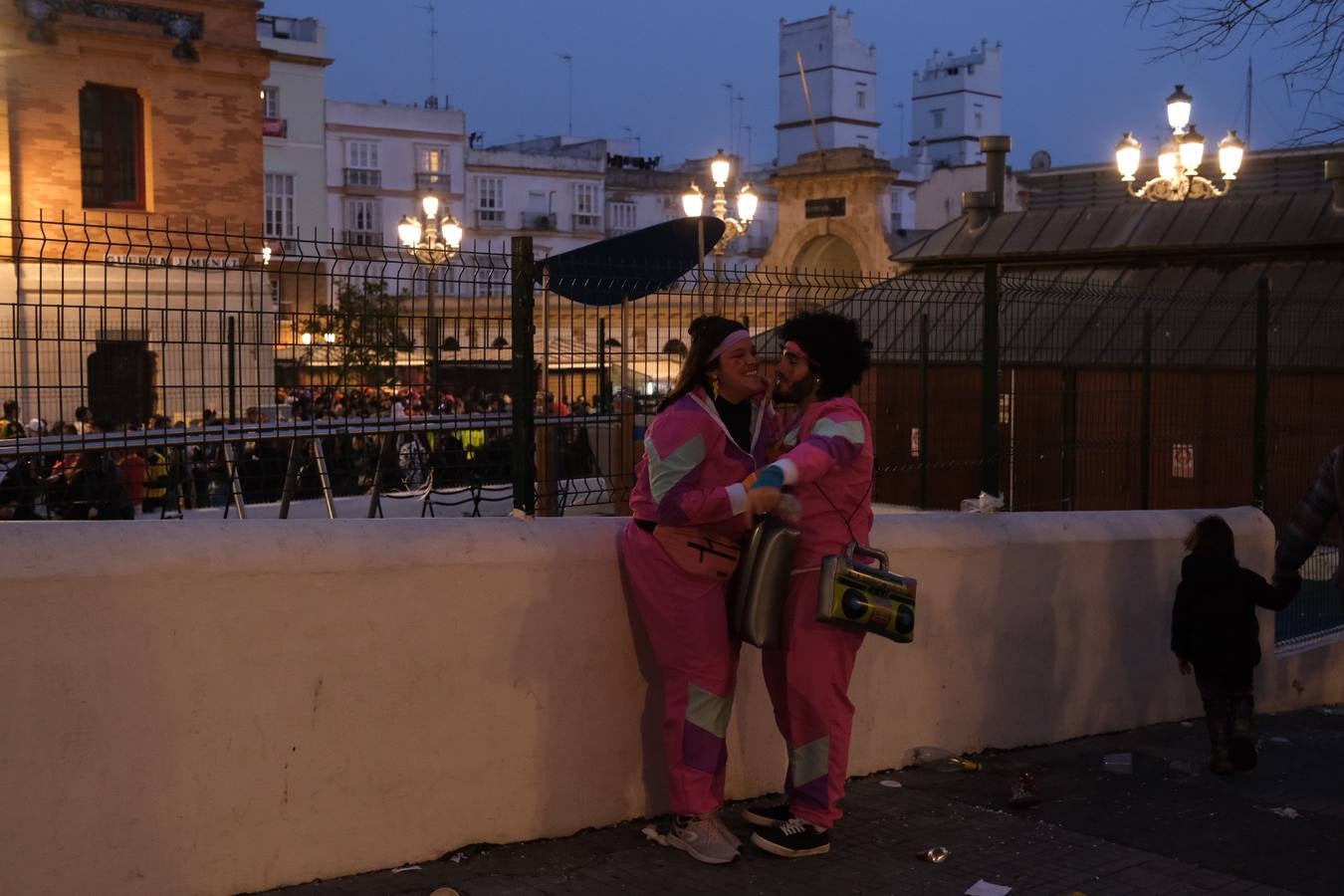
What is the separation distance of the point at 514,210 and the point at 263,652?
67.5 metres

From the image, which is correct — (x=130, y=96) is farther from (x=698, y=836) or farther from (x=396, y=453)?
(x=698, y=836)

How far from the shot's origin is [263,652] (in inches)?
207

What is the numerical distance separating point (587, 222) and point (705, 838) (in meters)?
69.0

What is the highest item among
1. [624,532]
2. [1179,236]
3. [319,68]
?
[319,68]

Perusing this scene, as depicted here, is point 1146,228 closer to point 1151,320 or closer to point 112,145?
point 1151,320

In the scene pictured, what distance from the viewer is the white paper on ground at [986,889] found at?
5.57 m

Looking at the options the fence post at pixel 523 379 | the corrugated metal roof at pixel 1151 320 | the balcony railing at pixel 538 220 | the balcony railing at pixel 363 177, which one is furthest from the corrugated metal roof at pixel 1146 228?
the balcony railing at pixel 538 220

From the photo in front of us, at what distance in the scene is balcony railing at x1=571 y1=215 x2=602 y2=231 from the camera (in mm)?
73100

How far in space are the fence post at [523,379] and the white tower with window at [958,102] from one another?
300 ft

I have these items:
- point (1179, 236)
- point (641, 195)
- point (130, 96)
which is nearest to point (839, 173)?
point (130, 96)

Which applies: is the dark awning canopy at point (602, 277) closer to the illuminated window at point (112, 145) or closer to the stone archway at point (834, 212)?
the illuminated window at point (112, 145)

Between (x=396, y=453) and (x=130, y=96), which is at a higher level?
(x=130, y=96)

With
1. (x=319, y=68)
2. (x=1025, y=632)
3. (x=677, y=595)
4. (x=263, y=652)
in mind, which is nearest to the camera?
(x=263, y=652)

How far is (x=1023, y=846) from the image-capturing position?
20.3 feet
